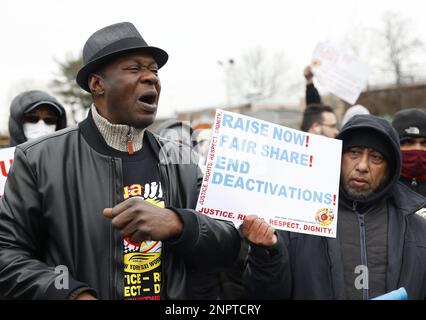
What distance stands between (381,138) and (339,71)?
11.8 feet

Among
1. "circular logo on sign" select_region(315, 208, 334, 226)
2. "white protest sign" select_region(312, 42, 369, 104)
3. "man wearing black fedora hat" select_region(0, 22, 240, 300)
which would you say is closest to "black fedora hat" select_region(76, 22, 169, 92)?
"man wearing black fedora hat" select_region(0, 22, 240, 300)

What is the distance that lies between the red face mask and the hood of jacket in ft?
3.05

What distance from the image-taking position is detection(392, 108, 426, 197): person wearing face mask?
12.8 feet

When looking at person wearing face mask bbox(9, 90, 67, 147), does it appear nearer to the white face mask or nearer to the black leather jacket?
the white face mask

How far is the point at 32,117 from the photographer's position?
4.35 metres

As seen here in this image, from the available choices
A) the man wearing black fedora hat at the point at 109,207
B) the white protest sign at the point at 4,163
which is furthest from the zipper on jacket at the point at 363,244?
the white protest sign at the point at 4,163

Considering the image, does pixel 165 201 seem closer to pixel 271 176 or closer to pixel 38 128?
pixel 271 176

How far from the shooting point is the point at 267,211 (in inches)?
107

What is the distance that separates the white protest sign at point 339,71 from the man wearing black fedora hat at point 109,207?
421cm

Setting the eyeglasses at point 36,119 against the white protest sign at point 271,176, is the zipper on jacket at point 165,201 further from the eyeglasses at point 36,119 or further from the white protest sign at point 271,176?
the eyeglasses at point 36,119

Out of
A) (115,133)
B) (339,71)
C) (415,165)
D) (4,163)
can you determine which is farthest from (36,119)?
(339,71)

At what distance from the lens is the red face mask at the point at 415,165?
154 inches

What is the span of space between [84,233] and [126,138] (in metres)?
0.49
